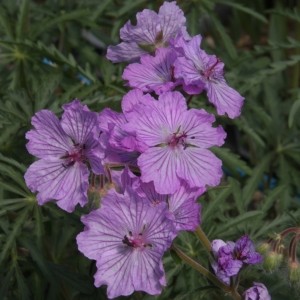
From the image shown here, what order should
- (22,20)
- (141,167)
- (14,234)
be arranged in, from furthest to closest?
(22,20) → (14,234) → (141,167)

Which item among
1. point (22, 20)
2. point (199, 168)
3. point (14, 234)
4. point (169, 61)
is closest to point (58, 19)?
point (22, 20)

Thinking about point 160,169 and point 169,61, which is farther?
point 169,61

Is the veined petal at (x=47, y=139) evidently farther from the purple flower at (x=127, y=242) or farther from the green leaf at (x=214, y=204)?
the green leaf at (x=214, y=204)

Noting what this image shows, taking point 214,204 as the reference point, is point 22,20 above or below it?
above

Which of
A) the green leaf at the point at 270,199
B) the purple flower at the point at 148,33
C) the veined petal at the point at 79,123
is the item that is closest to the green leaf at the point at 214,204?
the green leaf at the point at 270,199

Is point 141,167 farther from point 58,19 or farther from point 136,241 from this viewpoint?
point 58,19

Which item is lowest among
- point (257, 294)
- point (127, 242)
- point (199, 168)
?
point (257, 294)

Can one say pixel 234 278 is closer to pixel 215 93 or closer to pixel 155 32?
pixel 215 93
